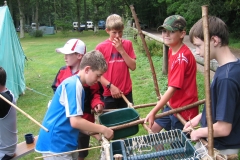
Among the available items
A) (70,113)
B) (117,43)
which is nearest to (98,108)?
(70,113)

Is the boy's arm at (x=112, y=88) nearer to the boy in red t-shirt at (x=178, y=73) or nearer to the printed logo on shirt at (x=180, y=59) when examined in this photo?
the boy in red t-shirt at (x=178, y=73)

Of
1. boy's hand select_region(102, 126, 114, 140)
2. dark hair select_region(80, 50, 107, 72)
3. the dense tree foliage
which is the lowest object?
boy's hand select_region(102, 126, 114, 140)

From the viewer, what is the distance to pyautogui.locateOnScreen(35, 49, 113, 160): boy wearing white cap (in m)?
2.31

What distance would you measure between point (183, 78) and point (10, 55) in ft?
20.8

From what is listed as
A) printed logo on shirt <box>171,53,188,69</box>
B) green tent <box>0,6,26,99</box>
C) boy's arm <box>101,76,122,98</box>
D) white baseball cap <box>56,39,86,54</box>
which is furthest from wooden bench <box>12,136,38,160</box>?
green tent <box>0,6,26,99</box>

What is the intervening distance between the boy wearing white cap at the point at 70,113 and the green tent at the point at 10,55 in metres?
5.38

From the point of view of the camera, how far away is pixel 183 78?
2.80 m

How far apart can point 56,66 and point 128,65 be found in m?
9.70

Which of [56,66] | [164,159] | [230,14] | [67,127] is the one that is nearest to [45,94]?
[56,66]

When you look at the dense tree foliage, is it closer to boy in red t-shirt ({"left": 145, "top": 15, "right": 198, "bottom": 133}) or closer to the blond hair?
the blond hair

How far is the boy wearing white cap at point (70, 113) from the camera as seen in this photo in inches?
91.1

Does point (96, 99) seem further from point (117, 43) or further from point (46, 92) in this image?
point (46, 92)

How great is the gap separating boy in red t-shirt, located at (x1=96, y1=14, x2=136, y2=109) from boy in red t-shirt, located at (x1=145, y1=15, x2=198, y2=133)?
0.73 meters

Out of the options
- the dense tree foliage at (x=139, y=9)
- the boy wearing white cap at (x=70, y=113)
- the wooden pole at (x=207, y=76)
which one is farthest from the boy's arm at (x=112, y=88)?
the dense tree foliage at (x=139, y=9)
